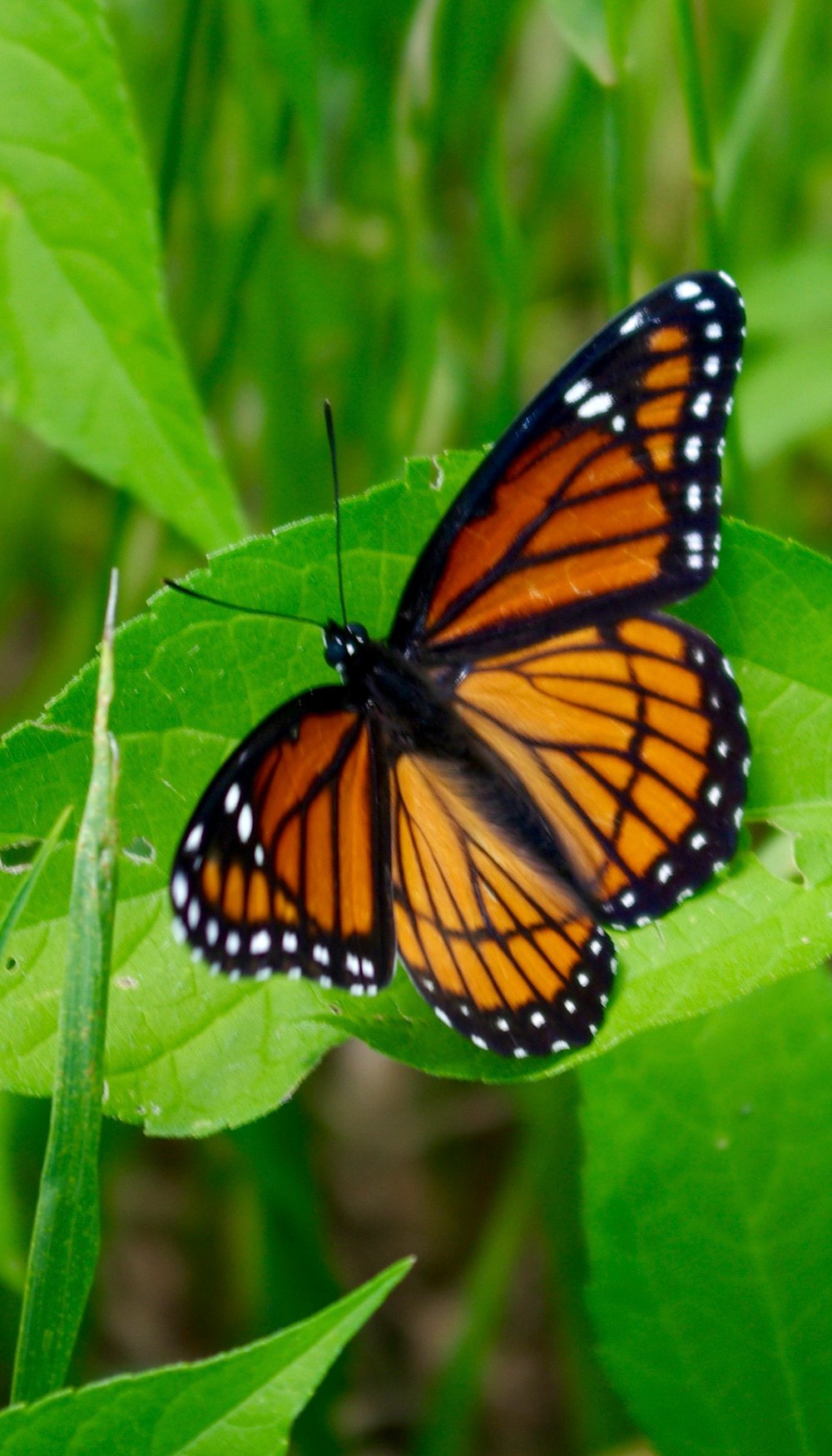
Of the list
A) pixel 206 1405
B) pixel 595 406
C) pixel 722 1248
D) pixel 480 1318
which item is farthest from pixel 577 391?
pixel 480 1318

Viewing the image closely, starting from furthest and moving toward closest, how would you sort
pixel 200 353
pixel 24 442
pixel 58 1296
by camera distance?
pixel 24 442
pixel 200 353
pixel 58 1296

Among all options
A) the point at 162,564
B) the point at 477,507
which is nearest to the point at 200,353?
the point at 162,564

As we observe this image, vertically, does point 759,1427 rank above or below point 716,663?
below

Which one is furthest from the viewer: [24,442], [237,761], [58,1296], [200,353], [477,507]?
[24,442]

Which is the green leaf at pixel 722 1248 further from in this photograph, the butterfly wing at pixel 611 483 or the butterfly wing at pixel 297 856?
the butterfly wing at pixel 611 483

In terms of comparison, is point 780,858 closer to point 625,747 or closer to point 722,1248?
point 625,747

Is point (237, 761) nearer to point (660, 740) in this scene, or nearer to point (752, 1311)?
point (660, 740)

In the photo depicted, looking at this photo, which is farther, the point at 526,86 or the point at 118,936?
the point at 526,86
